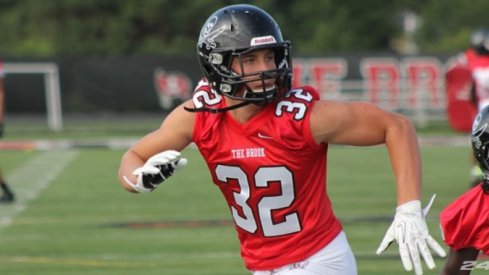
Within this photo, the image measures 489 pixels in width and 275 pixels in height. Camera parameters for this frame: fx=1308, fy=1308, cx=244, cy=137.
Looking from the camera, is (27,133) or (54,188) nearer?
(54,188)

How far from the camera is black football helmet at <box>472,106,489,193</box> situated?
221 inches

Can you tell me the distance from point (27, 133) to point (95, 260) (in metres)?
16.0

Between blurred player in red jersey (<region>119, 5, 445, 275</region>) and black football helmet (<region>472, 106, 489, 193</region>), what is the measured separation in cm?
55

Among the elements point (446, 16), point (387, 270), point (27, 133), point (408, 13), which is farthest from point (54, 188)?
point (408, 13)

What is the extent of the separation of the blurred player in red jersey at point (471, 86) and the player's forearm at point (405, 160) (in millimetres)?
7941

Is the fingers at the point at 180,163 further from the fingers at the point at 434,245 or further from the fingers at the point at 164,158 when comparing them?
the fingers at the point at 434,245

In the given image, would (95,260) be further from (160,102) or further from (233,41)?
(160,102)

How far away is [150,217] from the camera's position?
42.2ft

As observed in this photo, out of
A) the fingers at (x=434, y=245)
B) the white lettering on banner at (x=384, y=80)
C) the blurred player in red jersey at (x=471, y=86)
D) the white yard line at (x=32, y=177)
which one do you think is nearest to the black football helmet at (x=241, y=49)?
the fingers at (x=434, y=245)

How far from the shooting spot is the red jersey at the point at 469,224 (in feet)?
18.5

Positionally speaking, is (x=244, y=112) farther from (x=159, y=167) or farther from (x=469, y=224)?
(x=469, y=224)

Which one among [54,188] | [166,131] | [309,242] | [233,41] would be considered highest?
[233,41]

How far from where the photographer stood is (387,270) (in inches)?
370

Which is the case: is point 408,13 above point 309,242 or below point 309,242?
below
